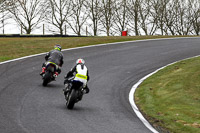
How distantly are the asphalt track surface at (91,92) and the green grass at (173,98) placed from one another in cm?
60

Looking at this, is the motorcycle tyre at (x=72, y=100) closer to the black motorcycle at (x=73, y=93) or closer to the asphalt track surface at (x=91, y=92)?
the black motorcycle at (x=73, y=93)

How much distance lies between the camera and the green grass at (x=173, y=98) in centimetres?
934

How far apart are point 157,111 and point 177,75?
5.57m

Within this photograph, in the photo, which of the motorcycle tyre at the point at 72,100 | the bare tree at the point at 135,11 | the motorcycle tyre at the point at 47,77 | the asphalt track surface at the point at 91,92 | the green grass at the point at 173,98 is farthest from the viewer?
the bare tree at the point at 135,11

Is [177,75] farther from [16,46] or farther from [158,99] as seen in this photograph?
[16,46]

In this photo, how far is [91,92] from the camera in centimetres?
1359

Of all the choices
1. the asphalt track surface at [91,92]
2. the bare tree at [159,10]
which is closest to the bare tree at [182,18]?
the bare tree at [159,10]

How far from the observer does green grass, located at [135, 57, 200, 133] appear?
9.34 m

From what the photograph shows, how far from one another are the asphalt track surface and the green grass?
Answer: 60cm

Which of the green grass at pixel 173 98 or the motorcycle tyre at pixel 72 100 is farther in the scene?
the motorcycle tyre at pixel 72 100

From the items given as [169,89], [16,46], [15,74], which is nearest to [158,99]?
[169,89]

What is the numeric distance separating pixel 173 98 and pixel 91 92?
3124 millimetres

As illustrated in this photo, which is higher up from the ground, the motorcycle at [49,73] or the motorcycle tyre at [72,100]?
the motorcycle at [49,73]

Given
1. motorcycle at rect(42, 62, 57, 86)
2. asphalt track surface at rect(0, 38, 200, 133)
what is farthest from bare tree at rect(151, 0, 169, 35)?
motorcycle at rect(42, 62, 57, 86)
